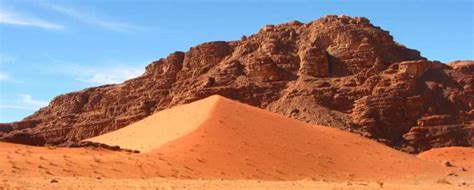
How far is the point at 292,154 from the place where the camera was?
42.4 meters

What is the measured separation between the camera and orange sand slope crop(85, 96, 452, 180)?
36438 mm

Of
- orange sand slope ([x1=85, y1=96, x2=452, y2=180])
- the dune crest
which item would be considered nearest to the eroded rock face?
the dune crest

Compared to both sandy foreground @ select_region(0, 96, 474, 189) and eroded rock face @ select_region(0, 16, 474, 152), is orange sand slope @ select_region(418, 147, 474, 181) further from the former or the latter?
eroded rock face @ select_region(0, 16, 474, 152)

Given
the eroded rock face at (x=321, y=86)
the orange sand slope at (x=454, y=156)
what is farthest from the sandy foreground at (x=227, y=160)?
the eroded rock face at (x=321, y=86)

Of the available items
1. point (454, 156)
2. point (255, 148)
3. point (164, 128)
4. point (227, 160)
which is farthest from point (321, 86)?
point (227, 160)

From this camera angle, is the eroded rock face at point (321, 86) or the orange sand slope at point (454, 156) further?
the eroded rock face at point (321, 86)

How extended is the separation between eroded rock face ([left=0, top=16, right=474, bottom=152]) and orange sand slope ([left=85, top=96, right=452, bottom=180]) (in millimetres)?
12306

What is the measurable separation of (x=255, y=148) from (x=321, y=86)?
28.8 meters

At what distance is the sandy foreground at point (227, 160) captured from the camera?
89.8ft

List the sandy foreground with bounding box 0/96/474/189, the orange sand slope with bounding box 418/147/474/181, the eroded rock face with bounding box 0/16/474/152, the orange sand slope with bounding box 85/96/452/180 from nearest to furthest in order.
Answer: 1. the sandy foreground with bounding box 0/96/474/189
2. the orange sand slope with bounding box 85/96/452/180
3. the orange sand slope with bounding box 418/147/474/181
4. the eroded rock face with bounding box 0/16/474/152

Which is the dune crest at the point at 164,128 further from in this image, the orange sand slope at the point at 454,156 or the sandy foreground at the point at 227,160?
the orange sand slope at the point at 454,156

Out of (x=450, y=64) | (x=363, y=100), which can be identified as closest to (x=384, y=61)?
(x=363, y=100)

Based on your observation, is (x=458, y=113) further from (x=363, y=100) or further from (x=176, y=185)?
(x=176, y=185)

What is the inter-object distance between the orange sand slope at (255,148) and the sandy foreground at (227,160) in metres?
0.07
